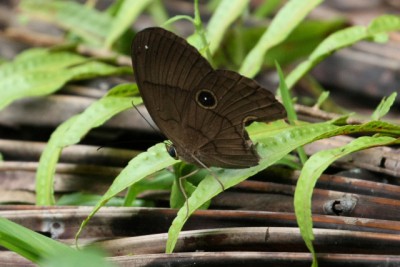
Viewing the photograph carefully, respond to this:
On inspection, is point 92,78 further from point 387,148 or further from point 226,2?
point 387,148

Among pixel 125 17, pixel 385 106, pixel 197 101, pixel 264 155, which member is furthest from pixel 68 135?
pixel 125 17

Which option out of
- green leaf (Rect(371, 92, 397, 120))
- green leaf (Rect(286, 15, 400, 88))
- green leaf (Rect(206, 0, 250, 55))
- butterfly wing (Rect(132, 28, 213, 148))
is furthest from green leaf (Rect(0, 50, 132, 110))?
green leaf (Rect(371, 92, 397, 120))

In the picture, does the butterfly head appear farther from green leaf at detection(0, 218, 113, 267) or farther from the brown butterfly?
green leaf at detection(0, 218, 113, 267)

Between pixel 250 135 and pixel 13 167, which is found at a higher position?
pixel 13 167

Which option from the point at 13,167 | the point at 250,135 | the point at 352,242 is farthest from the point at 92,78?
the point at 352,242

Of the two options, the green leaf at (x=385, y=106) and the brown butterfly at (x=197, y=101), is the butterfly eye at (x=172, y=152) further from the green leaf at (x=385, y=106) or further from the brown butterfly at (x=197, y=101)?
the green leaf at (x=385, y=106)

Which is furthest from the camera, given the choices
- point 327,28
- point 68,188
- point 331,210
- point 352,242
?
point 327,28

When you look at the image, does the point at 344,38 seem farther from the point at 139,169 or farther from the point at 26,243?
the point at 26,243

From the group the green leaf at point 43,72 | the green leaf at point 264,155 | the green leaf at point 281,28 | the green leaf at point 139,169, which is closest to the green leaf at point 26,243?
the green leaf at point 139,169
